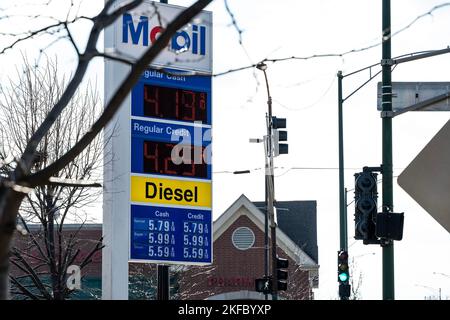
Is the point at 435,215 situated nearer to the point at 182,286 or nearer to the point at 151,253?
the point at 151,253

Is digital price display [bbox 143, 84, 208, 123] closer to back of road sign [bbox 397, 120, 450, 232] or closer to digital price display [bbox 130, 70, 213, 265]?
digital price display [bbox 130, 70, 213, 265]

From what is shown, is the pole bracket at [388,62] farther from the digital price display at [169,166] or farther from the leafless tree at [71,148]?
the leafless tree at [71,148]

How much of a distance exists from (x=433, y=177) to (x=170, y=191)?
9934 millimetres

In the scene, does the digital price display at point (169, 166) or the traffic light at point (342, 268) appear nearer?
the digital price display at point (169, 166)

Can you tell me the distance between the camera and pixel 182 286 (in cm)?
4706

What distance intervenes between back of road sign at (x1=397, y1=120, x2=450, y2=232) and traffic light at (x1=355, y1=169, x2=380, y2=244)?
31.0 ft

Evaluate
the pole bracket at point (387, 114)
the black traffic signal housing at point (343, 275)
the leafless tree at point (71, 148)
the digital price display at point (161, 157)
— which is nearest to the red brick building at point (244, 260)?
the black traffic signal housing at point (343, 275)

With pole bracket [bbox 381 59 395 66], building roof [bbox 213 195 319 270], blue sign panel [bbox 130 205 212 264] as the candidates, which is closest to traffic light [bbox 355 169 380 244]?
pole bracket [bbox 381 59 395 66]

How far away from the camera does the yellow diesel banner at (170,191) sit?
18547 millimetres

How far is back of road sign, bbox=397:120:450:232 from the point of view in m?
9.16

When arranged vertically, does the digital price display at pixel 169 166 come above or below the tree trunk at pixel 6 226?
above

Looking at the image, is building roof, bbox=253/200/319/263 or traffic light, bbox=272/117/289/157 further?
building roof, bbox=253/200/319/263

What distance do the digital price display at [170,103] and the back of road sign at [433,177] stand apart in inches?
370

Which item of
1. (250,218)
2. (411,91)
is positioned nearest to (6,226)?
(411,91)
